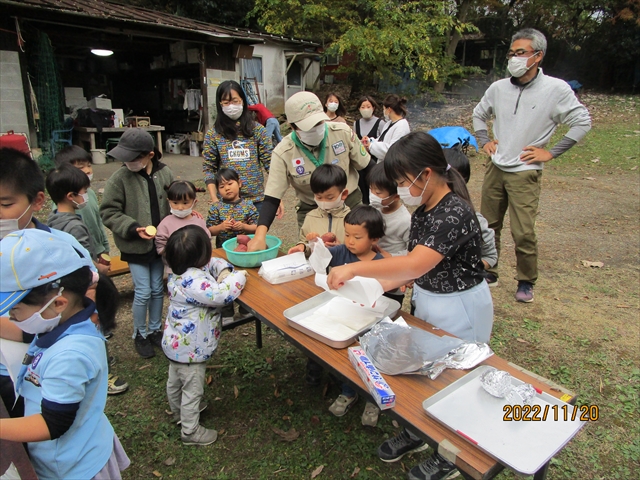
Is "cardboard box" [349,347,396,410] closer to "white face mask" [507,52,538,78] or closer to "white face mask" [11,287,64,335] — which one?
"white face mask" [11,287,64,335]

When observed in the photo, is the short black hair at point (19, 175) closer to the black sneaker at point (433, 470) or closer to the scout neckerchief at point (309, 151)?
the scout neckerchief at point (309, 151)

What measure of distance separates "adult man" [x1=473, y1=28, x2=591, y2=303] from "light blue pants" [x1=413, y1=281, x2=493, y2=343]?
6.38ft

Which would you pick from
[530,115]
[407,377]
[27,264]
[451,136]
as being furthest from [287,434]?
[451,136]

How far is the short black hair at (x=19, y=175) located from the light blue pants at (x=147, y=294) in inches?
50.0

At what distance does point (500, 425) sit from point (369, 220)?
4.17 feet

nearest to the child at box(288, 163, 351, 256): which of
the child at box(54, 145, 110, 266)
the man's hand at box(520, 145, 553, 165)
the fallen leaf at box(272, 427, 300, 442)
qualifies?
the fallen leaf at box(272, 427, 300, 442)

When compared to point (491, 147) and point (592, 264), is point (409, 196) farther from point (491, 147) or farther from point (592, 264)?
point (592, 264)

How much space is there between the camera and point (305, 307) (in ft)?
7.02

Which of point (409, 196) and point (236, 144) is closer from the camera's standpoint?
point (409, 196)

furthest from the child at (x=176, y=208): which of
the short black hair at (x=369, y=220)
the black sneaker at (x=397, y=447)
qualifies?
the black sneaker at (x=397, y=447)

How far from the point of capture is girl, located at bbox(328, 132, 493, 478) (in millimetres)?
1791

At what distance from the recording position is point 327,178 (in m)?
2.68

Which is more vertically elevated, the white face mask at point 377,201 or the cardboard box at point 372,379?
the white face mask at point 377,201

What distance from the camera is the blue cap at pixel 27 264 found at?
1.25 meters
